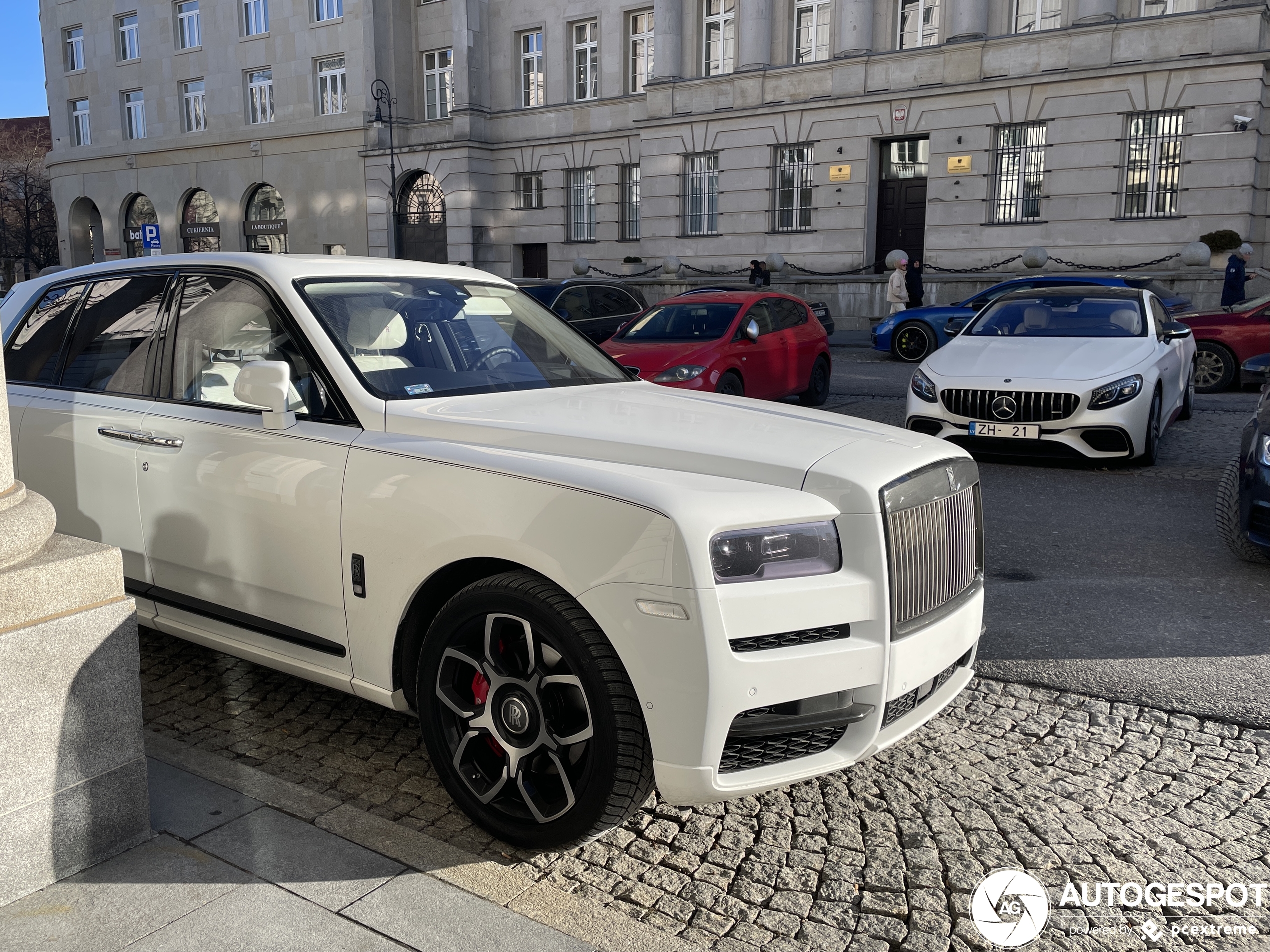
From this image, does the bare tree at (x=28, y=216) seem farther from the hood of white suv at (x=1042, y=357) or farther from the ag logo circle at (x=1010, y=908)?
the ag logo circle at (x=1010, y=908)

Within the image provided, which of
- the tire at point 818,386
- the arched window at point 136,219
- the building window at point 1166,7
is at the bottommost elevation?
the tire at point 818,386

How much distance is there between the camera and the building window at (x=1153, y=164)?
2512cm

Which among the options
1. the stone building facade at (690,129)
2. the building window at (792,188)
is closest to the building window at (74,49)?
the stone building facade at (690,129)

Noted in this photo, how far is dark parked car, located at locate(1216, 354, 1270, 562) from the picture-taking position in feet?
19.3

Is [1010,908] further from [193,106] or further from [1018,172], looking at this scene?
[193,106]

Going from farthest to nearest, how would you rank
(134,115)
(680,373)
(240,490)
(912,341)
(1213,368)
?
(134,115) → (912,341) → (1213,368) → (680,373) → (240,490)

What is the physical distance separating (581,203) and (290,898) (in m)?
34.4

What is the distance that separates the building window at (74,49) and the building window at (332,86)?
15.7 metres

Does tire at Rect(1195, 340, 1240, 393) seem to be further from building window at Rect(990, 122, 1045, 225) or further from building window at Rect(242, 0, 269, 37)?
building window at Rect(242, 0, 269, 37)

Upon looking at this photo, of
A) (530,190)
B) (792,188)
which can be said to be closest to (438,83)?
(530,190)

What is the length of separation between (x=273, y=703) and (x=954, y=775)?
2.69 metres

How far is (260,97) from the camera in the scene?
42.8 m

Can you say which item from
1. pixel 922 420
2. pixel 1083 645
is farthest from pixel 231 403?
pixel 922 420
